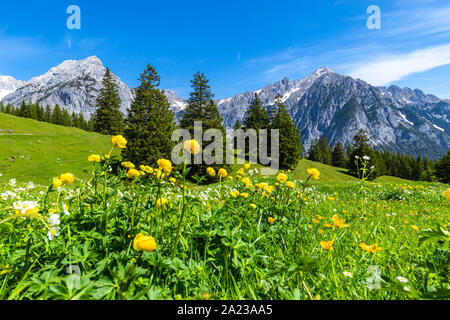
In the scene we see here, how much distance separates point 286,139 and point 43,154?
97.6 feet

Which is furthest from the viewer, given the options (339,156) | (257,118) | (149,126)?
(339,156)

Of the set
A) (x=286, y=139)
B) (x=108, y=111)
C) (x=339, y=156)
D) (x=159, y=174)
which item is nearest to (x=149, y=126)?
(x=159, y=174)

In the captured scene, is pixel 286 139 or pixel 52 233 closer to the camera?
pixel 52 233

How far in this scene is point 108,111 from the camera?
43.3 m

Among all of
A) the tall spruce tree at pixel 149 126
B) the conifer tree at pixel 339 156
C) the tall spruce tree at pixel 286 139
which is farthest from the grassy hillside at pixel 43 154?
the conifer tree at pixel 339 156

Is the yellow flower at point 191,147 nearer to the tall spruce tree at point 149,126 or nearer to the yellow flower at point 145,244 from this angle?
the yellow flower at point 145,244

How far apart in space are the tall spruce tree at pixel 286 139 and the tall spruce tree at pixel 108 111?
31.8 m

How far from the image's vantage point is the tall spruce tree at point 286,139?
29.8 m

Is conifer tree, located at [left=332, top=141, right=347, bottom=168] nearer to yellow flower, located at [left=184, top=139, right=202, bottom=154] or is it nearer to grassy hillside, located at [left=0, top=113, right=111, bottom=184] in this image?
grassy hillside, located at [left=0, top=113, right=111, bottom=184]

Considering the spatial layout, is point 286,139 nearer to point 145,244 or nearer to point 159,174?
point 159,174
